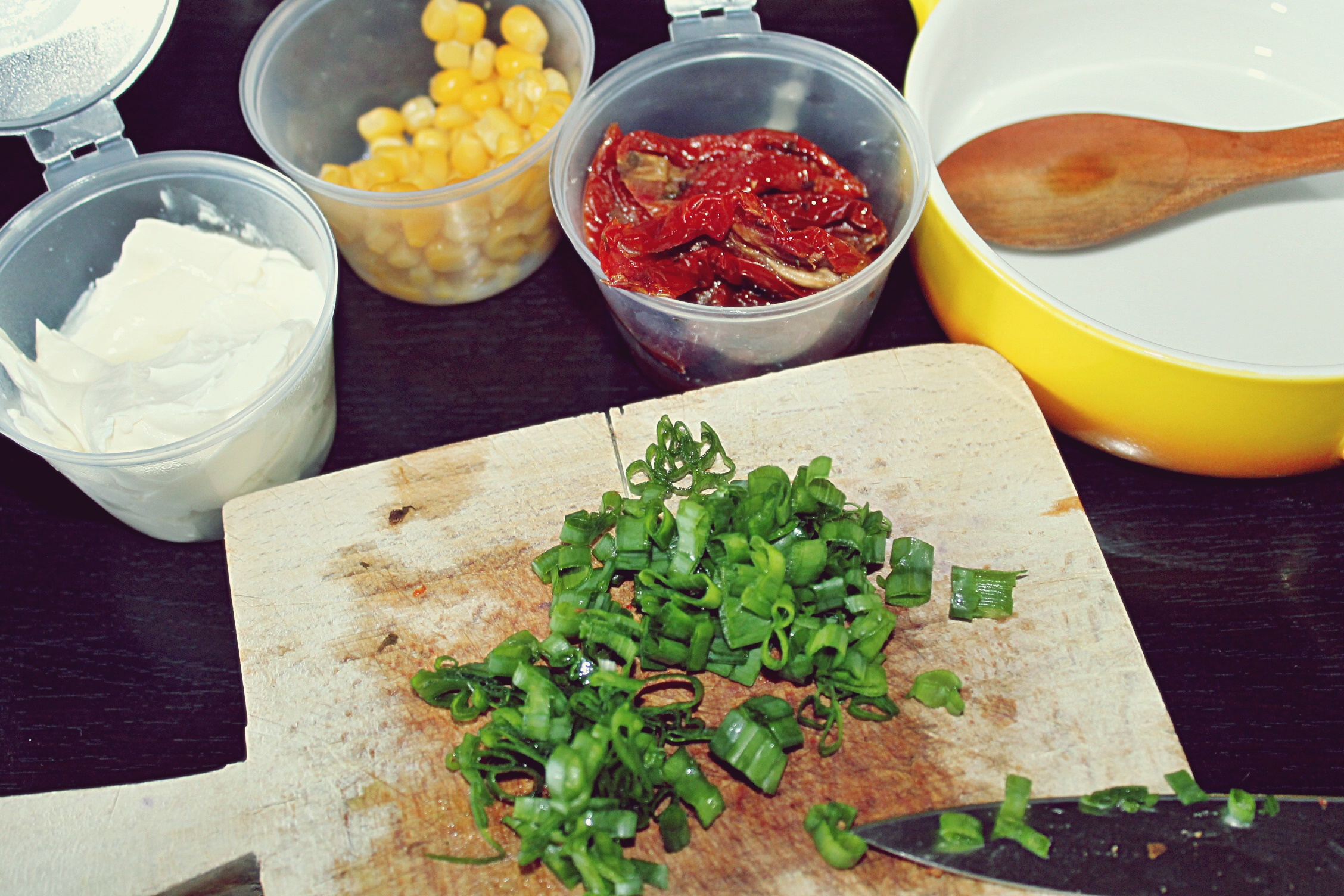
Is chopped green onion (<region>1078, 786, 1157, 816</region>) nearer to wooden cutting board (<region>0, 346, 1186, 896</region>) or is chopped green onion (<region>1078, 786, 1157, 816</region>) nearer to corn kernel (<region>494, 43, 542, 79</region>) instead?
wooden cutting board (<region>0, 346, 1186, 896</region>)

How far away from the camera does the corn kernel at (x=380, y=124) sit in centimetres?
238

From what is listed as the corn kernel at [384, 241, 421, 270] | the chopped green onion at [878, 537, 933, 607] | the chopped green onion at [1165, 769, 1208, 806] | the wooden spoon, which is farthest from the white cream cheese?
the chopped green onion at [1165, 769, 1208, 806]

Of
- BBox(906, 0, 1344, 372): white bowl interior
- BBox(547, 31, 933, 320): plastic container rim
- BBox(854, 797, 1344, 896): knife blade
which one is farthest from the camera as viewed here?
BBox(906, 0, 1344, 372): white bowl interior

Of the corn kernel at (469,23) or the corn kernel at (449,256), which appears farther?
the corn kernel at (469,23)

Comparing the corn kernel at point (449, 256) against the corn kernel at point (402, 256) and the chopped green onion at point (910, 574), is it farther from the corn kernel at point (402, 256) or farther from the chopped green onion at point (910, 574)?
the chopped green onion at point (910, 574)

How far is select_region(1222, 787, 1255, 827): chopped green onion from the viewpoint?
4.63ft

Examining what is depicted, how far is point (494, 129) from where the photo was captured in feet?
7.25

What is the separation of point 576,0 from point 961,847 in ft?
6.15

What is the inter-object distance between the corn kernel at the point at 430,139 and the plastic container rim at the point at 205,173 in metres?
0.33

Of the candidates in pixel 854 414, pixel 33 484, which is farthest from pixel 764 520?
pixel 33 484

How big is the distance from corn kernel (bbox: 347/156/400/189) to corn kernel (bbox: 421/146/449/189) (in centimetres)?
7

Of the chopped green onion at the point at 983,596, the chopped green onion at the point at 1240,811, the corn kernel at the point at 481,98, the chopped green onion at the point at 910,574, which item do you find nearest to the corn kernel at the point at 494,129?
the corn kernel at the point at 481,98

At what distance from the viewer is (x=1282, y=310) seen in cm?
197

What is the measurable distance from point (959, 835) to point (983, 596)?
38 cm
